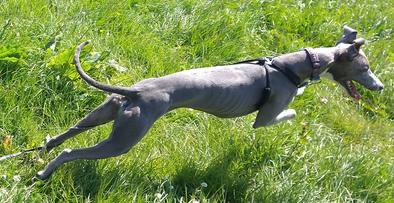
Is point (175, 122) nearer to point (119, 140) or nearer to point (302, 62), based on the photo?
point (302, 62)

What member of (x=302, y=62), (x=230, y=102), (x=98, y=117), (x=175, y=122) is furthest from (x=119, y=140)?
(x=302, y=62)

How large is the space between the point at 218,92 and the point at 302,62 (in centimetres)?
68

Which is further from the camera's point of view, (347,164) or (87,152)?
(347,164)

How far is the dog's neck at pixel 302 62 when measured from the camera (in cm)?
388

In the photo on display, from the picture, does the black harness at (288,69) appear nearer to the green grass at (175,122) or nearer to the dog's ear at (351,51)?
the dog's ear at (351,51)

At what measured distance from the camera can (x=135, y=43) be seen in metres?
4.99

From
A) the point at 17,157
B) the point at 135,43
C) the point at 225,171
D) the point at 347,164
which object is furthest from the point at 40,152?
the point at 347,164

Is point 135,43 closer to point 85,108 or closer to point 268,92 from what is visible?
point 85,108

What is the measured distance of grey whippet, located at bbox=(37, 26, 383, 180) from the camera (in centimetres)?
325

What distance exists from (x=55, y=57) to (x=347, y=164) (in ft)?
6.86

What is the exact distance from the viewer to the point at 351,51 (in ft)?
13.2

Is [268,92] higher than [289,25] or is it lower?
higher

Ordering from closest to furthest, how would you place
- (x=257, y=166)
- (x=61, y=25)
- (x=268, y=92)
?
(x=268, y=92), (x=257, y=166), (x=61, y=25)

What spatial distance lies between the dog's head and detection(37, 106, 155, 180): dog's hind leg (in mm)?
1436
